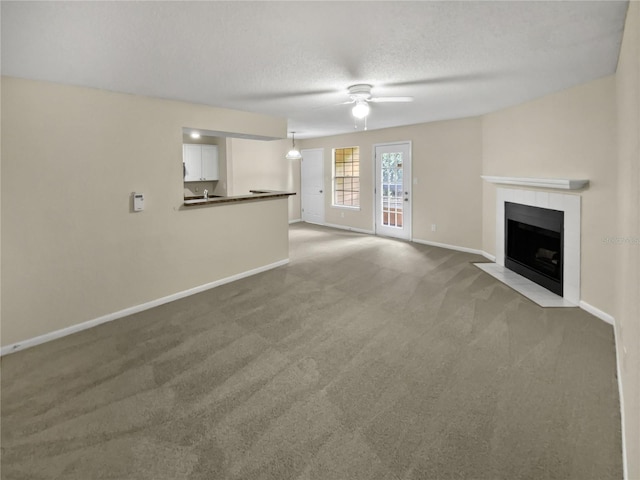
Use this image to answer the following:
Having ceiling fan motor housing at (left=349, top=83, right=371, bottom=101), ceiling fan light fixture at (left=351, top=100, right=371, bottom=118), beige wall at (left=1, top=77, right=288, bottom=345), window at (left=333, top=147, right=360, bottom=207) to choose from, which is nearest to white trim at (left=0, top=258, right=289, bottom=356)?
beige wall at (left=1, top=77, right=288, bottom=345)

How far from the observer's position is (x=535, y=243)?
184 inches

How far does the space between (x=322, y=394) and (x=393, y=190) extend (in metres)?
5.79

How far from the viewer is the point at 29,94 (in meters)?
2.94

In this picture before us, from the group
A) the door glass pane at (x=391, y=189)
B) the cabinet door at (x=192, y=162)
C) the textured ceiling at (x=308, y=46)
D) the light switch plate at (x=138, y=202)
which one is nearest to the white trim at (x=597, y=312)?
the textured ceiling at (x=308, y=46)

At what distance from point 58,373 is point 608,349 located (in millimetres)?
4206

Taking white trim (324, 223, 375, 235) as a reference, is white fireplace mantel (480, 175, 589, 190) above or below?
above

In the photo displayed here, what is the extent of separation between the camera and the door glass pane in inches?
290

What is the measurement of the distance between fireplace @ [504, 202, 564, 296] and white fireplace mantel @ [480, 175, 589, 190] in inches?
13.0

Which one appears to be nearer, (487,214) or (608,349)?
(608,349)

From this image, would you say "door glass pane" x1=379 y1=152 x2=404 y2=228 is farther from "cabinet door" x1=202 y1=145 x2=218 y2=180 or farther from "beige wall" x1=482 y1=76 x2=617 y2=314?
"cabinet door" x1=202 y1=145 x2=218 y2=180

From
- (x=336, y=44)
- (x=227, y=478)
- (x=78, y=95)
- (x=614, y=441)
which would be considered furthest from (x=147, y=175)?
(x=614, y=441)

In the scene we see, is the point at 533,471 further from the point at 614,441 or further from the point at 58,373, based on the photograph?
the point at 58,373

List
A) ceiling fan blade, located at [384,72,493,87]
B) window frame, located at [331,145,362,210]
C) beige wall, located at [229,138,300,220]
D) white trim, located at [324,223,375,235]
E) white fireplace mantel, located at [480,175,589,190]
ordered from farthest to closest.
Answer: window frame, located at [331,145,362,210]
white trim, located at [324,223,375,235]
beige wall, located at [229,138,300,220]
white fireplace mantel, located at [480,175,589,190]
ceiling fan blade, located at [384,72,493,87]

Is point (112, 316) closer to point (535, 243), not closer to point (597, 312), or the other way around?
point (597, 312)
